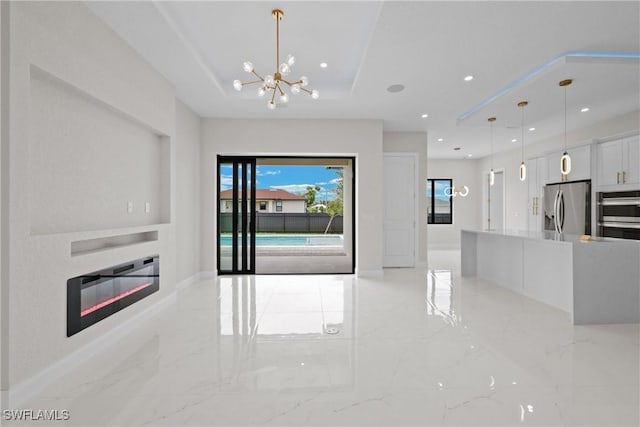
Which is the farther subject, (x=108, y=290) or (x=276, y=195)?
(x=276, y=195)

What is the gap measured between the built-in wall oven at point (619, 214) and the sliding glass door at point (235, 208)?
641 cm

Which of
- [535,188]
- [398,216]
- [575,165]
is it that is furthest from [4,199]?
[535,188]

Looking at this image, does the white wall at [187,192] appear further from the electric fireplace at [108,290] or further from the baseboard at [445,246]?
the baseboard at [445,246]

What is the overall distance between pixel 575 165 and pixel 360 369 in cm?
643

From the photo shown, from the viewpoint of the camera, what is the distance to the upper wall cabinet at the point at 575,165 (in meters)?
5.80

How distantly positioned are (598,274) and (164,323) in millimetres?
4717

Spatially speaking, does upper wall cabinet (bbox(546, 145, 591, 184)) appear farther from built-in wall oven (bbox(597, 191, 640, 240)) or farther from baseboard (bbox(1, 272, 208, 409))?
baseboard (bbox(1, 272, 208, 409))

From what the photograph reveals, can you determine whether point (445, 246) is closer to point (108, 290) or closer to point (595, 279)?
point (595, 279)

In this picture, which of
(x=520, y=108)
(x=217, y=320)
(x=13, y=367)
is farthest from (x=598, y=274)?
(x=13, y=367)

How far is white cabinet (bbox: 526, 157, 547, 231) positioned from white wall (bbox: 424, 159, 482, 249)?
2.39 m

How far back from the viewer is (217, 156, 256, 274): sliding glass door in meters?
5.83

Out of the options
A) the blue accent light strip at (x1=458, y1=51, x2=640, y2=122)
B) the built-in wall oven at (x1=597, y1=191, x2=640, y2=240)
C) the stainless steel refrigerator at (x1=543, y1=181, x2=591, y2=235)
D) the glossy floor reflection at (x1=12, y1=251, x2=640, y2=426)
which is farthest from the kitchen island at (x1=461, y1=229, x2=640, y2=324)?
the stainless steel refrigerator at (x1=543, y1=181, x2=591, y2=235)

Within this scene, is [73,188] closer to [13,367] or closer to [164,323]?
[13,367]

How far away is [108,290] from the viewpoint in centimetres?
293
